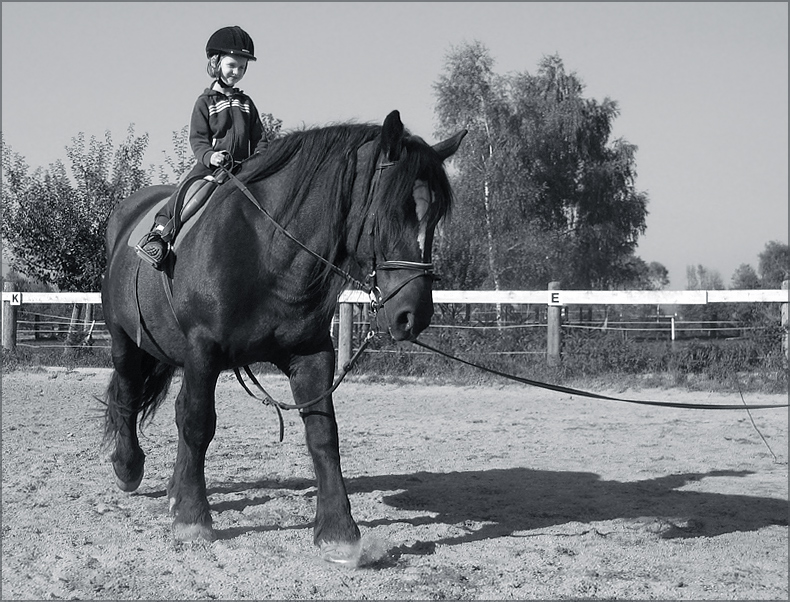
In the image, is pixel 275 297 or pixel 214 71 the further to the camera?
pixel 214 71

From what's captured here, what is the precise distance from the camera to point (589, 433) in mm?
8484

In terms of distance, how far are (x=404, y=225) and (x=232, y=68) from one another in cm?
182

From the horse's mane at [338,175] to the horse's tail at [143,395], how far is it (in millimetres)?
2078

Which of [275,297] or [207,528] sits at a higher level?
[275,297]

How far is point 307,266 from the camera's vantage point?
4.23 meters

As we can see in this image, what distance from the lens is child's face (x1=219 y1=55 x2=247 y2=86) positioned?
4.90 metres

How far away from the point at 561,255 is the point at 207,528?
1303 inches

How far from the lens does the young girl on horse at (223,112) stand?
4.88m

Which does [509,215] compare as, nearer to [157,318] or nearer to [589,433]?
[589,433]

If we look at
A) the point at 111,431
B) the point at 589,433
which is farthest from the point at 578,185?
the point at 111,431

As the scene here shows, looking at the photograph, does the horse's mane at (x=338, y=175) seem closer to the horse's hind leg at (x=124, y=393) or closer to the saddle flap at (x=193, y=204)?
the saddle flap at (x=193, y=204)

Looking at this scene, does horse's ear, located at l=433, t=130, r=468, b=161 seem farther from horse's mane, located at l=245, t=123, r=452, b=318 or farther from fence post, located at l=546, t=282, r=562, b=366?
fence post, located at l=546, t=282, r=562, b=366

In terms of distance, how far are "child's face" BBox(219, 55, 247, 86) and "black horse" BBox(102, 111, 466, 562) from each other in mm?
626

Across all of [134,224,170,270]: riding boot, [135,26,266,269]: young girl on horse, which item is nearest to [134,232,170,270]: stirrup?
[134,224,170,270]: riding boot
